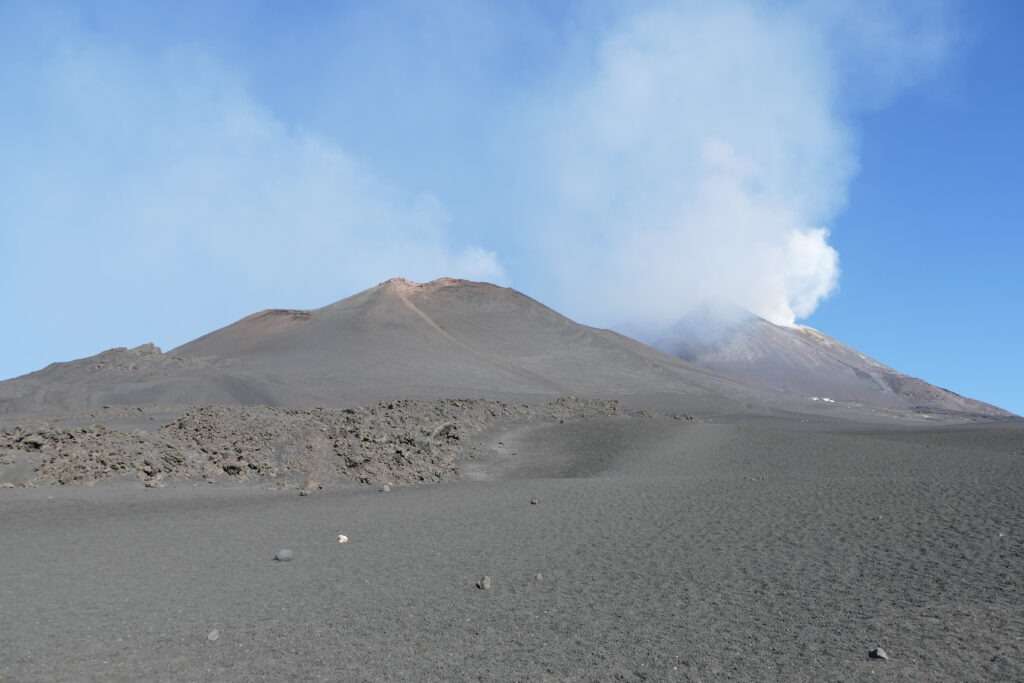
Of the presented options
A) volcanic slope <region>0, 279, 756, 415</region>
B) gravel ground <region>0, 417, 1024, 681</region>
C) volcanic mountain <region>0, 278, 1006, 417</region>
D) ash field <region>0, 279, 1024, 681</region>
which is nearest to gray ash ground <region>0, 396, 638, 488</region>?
ash field <region>0, 279, 1024, 681</region>

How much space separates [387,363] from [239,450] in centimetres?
2969

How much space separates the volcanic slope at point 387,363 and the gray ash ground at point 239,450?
15201mm

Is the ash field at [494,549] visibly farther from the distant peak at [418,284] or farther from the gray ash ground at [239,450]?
the distant peak at [418,284]

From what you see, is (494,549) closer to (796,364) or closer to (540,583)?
(540,583)

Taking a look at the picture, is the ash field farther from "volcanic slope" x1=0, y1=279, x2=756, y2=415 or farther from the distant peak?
the distant peak

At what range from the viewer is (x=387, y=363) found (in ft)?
175

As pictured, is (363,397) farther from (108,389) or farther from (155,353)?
(155,353)

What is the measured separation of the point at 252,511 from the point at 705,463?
11854 millimetres

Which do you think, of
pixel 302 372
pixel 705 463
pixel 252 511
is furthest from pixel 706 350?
pixel 252 511

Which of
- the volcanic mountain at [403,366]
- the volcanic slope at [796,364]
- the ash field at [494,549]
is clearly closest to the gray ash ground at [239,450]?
the ash field at [494,549]

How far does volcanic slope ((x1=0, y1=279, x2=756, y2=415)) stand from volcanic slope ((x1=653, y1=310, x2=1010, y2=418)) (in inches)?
1060

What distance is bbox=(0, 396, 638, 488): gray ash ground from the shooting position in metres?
21.4

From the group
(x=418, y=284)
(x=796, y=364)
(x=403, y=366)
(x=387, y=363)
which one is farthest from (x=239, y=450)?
(x=796, y=364)

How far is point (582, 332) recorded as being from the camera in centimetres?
7162
